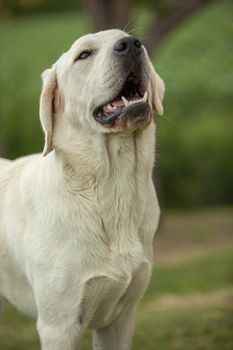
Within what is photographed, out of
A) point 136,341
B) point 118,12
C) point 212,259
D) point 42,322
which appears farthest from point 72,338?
point 118,12

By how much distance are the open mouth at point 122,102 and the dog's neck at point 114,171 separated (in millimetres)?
125

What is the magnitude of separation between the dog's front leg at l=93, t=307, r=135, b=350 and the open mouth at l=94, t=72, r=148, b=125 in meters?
1.14

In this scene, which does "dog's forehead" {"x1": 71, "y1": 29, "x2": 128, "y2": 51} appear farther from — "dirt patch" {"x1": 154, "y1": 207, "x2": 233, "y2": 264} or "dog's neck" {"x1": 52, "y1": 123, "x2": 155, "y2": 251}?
"dirt patch" {"x1": 154, "y1": 207, "x2": 233, "y2": 264}

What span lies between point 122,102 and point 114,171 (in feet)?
1.33

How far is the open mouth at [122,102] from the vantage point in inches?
189

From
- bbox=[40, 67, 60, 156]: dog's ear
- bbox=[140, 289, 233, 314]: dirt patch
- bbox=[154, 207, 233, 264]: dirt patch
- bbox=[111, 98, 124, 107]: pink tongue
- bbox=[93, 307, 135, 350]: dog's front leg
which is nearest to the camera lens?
bbox=[111, 98, 124, 107]: pink tongue

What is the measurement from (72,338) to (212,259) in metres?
7.54

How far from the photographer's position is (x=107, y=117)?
15.9 ft

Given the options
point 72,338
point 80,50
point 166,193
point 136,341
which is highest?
point 80,50

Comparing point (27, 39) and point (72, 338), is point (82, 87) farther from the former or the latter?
point (27, 39)

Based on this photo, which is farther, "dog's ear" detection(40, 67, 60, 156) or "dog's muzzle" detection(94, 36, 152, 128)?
"dog's ear" detection(40, 67, 60, 156)

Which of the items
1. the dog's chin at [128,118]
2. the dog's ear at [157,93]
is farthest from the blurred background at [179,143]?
the dog's chin at [128,118]

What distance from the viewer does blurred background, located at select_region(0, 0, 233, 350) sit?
808 cm

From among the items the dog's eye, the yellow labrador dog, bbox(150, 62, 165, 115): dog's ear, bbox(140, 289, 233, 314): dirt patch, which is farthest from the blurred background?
the dog's eye
